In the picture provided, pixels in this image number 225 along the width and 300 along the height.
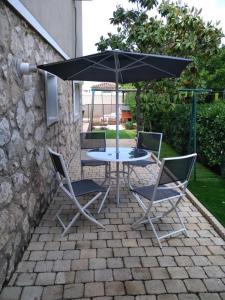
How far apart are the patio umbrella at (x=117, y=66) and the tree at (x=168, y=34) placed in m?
2.52

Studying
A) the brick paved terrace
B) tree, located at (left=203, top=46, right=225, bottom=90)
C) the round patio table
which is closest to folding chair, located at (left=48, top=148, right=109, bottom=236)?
the brick paved terrace

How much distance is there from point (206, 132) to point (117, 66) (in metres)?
3.70

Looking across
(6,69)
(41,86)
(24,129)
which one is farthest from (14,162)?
(41,86)

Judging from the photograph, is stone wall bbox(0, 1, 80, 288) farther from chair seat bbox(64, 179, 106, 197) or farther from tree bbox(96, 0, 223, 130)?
tree bbox(96, 0, 223, 130)

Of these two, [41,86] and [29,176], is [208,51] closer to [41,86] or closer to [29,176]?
[41,86]

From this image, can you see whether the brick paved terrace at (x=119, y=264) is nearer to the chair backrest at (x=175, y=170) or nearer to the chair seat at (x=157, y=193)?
the chair seat at (x=157, y=193)

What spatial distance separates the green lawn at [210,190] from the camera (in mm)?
4652

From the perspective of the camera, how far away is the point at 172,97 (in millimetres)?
8742

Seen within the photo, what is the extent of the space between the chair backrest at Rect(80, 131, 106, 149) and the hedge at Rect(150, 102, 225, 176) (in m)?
2.53

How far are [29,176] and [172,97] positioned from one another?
6038 mm

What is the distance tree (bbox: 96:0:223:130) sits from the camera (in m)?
7.68

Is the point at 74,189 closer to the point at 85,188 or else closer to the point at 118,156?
the point at 85,188

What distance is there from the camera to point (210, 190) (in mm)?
5652

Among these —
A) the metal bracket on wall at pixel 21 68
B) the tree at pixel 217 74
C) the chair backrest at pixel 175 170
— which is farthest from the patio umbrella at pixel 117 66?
the tree at pixel 217 74
